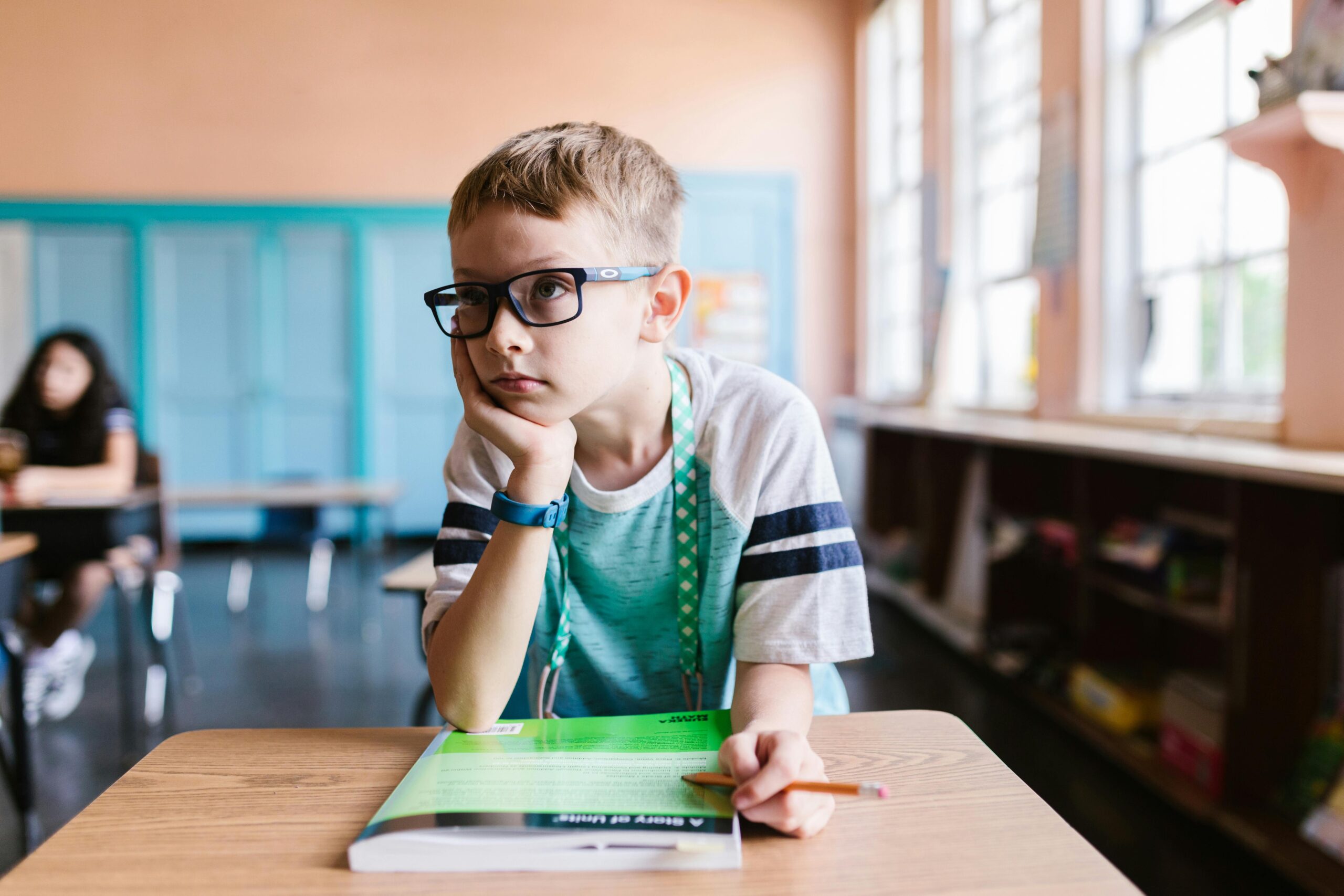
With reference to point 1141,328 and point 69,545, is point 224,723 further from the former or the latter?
point 1141,328

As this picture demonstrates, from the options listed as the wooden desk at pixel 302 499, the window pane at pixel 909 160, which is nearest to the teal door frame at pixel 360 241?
the window pane at pixel 909 160

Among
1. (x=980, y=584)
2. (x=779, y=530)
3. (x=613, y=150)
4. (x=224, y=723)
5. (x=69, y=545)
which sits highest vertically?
(x=613, y=150)

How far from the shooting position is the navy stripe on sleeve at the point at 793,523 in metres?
0.93

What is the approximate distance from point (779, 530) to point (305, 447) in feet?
20.4

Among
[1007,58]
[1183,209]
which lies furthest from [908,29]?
[1183,209]

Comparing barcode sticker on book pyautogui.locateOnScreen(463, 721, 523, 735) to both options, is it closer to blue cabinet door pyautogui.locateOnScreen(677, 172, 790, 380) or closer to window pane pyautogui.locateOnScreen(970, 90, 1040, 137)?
window pane pyautogui.locateOnScreen(970, 90, 1040, 137)

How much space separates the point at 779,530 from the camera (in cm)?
93

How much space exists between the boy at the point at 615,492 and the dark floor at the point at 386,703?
147cm

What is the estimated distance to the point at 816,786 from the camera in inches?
24.8

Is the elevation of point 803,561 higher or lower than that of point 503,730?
higher

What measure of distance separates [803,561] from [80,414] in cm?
342

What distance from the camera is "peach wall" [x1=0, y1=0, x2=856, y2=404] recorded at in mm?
6480

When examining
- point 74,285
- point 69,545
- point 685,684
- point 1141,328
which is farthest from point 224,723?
point 74,285

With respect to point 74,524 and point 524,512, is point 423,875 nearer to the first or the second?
point 524,512
